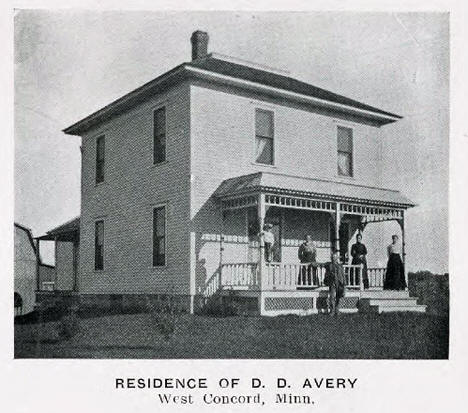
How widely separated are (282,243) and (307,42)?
20.2ft

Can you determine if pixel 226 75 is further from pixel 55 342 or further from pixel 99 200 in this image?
pixel 55 342

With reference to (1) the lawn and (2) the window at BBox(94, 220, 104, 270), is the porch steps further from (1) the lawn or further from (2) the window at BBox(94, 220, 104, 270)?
(2) the window at BBox(94, 220, 104, 270)

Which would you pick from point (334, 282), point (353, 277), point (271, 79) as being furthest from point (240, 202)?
point (271, 79)

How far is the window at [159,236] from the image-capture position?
1739 centimetres

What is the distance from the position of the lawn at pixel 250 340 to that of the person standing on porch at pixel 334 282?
1440 mm

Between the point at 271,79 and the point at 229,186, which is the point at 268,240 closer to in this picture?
the point at 229,186

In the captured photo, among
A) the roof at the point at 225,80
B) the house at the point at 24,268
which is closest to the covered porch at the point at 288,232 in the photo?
the roof at the point at 225,80

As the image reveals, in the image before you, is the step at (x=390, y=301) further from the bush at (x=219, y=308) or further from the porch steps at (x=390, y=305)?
the bush at (x=219, y=308)

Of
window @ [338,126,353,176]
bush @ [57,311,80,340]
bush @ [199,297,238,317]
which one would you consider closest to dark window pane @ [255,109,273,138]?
window @ [338,126,353,176]

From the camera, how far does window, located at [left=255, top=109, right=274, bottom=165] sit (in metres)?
17.8

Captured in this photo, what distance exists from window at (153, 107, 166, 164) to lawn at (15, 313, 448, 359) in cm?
548

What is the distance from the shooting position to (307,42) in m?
14.0

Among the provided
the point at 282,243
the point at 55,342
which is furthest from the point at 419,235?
the point at 55,342

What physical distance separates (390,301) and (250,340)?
6694 millimetres
